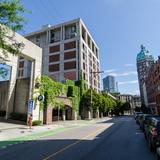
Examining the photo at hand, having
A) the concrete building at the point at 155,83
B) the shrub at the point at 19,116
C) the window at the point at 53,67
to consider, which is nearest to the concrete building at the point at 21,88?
the shrub at the point at 19,116

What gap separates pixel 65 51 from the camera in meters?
61.2

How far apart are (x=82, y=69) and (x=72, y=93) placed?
14.1 m

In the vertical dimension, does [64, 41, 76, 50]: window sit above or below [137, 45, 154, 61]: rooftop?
below

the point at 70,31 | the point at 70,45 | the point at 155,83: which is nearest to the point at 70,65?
the point at 70,45

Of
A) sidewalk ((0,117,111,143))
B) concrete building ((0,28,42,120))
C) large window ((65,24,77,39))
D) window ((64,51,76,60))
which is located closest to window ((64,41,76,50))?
window ((64,51,76,60))

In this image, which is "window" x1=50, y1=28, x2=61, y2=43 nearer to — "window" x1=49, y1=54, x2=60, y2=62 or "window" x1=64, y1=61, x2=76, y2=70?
"window" x1=49, y1=54, x2=60, y2=62

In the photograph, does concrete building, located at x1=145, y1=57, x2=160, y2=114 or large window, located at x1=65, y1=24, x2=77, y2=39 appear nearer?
large window, located at x1=65, y1=24, x2=77, y2=39

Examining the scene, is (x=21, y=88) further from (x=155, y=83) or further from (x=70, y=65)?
(x=155, y=83)

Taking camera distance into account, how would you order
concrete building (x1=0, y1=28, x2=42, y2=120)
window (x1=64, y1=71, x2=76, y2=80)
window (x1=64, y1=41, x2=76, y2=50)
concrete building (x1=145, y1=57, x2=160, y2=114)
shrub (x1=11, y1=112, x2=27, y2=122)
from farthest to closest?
concrete building (x1=145, y1=57, x2=160, y2=114), window (x1=64, y1=41, x2=76, y2=50), window (x1=64, y1=71, x2=76, y2=80), concrete building (x1=0, y1=28, x2=42, y2=120), shrub (x1=11, y1=112, x2=27, y2=122)

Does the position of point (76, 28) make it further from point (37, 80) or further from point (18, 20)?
point (18, 20)

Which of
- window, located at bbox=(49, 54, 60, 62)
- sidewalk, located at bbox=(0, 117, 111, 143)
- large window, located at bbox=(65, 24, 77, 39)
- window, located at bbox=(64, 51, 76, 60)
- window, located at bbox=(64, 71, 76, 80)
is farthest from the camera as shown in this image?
large window, located at bbox=(65, 24, 77, 39)

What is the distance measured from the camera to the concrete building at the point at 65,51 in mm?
58656

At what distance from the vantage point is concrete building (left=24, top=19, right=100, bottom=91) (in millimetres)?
58656

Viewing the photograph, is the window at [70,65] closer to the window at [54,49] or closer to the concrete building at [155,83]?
the window at [54,49]
